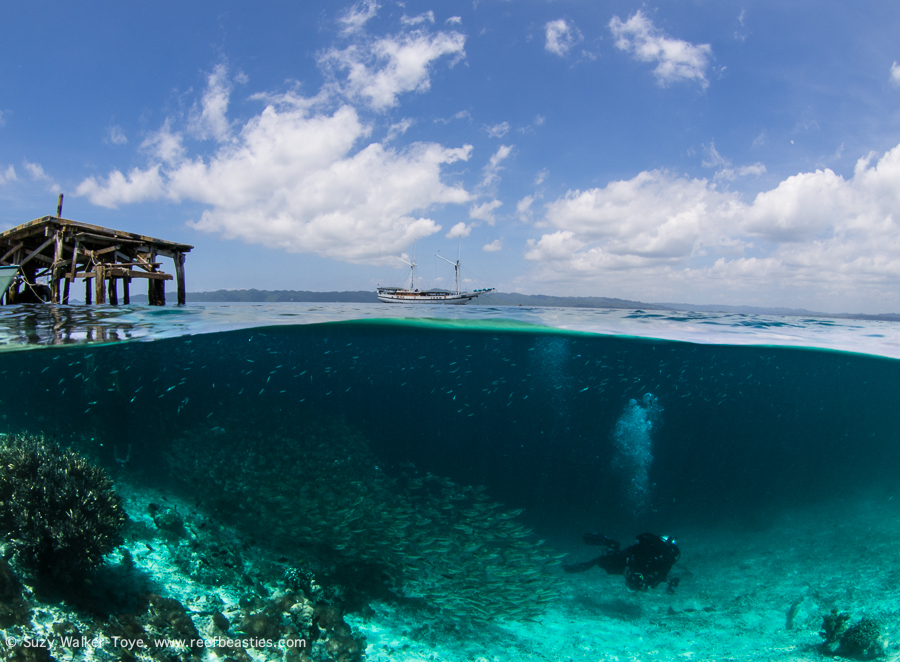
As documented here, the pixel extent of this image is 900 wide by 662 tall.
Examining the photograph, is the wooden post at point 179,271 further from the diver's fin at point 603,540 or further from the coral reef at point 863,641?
the coral reef at point 863,641

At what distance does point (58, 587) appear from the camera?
680 centimetres

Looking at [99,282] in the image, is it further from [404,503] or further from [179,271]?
[404,503]

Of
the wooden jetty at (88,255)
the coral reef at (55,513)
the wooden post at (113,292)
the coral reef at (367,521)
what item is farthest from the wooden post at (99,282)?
the coral reef at (55,513)

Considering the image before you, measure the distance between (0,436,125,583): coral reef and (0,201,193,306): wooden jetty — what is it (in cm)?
914

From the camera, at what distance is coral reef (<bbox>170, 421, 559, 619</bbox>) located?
25.3 feet

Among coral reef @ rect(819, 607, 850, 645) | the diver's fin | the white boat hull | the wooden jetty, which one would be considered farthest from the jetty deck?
the white boat hull

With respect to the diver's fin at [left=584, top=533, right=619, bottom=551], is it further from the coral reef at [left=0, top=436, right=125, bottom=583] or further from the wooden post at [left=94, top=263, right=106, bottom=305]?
the wooden post at [left=94, top=263, right=106, bottom=305]

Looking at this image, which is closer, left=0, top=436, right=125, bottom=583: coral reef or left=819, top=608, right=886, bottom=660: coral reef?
left=0, top=436, right=125, bottom=583: coral reef

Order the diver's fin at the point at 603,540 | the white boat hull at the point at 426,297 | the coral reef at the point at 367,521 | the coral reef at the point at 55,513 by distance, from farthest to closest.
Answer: the white boat hull at the point at 426,297 < the diver's fin at the point at 603,540 < the coral reef at the point at 367,521 < the coral reef at the point at 55,513

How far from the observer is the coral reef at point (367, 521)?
7.71m

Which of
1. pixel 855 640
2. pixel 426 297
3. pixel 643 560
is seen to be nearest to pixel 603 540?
pixel 643 560

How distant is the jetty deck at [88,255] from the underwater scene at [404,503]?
5.02 feet

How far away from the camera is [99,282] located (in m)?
14.7

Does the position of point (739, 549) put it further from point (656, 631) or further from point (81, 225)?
point (81, 225)
